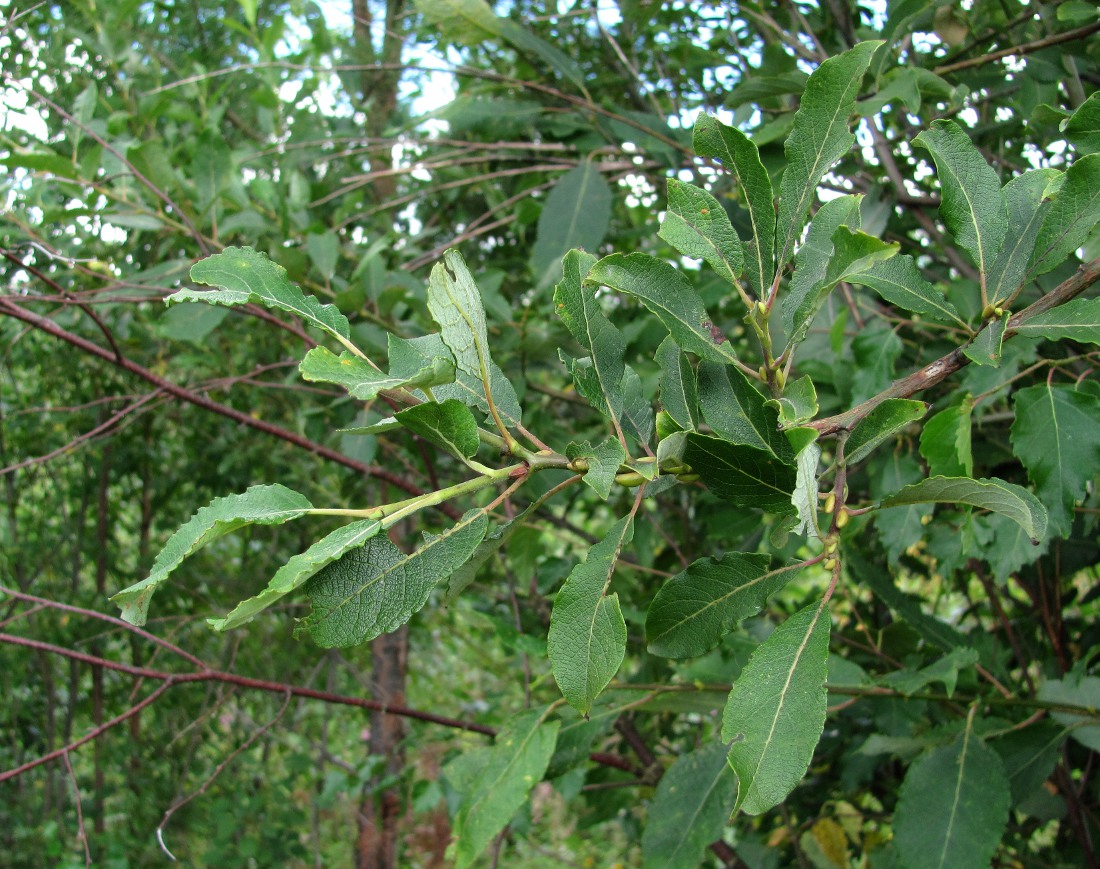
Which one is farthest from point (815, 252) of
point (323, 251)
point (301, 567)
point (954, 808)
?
point (323, 251)

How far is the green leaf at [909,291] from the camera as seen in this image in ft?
2.14

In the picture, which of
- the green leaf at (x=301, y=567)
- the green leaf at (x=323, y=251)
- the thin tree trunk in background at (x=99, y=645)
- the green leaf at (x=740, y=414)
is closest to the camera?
the green leaf at (x=301, y=567)

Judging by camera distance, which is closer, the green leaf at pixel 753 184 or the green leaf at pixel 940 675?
the green leaf at pixel 753 184

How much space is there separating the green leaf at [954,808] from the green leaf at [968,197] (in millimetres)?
599

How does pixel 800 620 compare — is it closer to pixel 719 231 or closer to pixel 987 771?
pixel 719 231

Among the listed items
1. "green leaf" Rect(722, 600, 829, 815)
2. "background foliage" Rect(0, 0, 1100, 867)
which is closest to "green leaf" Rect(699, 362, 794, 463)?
"background foliage" Rect(0, 0, 1100, 867)

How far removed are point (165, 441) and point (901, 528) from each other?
217 centimetres

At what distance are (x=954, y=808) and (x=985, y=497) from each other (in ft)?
1.84

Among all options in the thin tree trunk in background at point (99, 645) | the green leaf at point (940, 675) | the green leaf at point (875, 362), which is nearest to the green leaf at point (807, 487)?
the green leaf at point (940, 675)

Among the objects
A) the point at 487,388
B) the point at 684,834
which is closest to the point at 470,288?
the point at 487,388

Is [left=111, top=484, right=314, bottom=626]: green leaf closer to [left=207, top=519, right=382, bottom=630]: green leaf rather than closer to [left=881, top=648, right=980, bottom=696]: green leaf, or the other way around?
[left=207, top=519, right=382, bottom=630]: green leaf

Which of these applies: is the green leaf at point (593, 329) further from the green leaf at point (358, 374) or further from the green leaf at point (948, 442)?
the green leaf at point (948, 442)

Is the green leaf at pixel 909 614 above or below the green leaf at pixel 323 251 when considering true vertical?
below

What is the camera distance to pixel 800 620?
1.96ft
